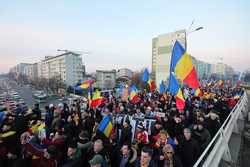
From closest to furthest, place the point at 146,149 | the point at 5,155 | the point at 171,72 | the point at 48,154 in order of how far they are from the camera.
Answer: the point at 146,149, the point at 48,154, the point at 5,155, the point at 171,72

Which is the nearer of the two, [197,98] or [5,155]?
[5,155]

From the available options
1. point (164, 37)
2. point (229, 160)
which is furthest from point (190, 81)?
point (164, 37)

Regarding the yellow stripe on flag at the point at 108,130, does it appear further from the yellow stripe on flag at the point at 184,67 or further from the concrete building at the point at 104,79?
the concrete building at the point at 104,79

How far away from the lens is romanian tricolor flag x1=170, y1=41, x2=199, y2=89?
5.80 m

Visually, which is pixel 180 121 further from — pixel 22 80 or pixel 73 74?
pixel 22 80

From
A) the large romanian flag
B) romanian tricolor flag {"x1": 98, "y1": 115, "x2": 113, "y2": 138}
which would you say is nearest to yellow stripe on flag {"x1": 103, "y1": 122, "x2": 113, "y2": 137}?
romanian tricolor flag {"x1": 98, "y1": 115, "x2": 113, "y2": 138}

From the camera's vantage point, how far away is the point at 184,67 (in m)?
5.99

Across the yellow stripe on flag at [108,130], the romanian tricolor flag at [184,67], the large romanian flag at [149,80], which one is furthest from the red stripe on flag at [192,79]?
the large romanian flag at [149,80]

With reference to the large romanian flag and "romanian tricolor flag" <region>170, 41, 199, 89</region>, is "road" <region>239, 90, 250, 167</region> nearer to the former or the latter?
"romanian tricolor flag" <region>170, 41, 199, 89</region>

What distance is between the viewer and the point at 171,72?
6.29m

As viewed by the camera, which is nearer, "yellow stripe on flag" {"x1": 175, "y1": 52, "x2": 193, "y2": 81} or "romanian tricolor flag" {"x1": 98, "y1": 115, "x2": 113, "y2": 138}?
"romanian tricolor flag" {"x1": 98, "y1": 115, "x2": 113, "y2": 138}

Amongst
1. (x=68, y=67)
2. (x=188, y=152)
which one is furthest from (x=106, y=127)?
(x=68, y=67)

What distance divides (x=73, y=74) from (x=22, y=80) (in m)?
48.4

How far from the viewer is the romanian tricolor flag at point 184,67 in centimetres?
580
